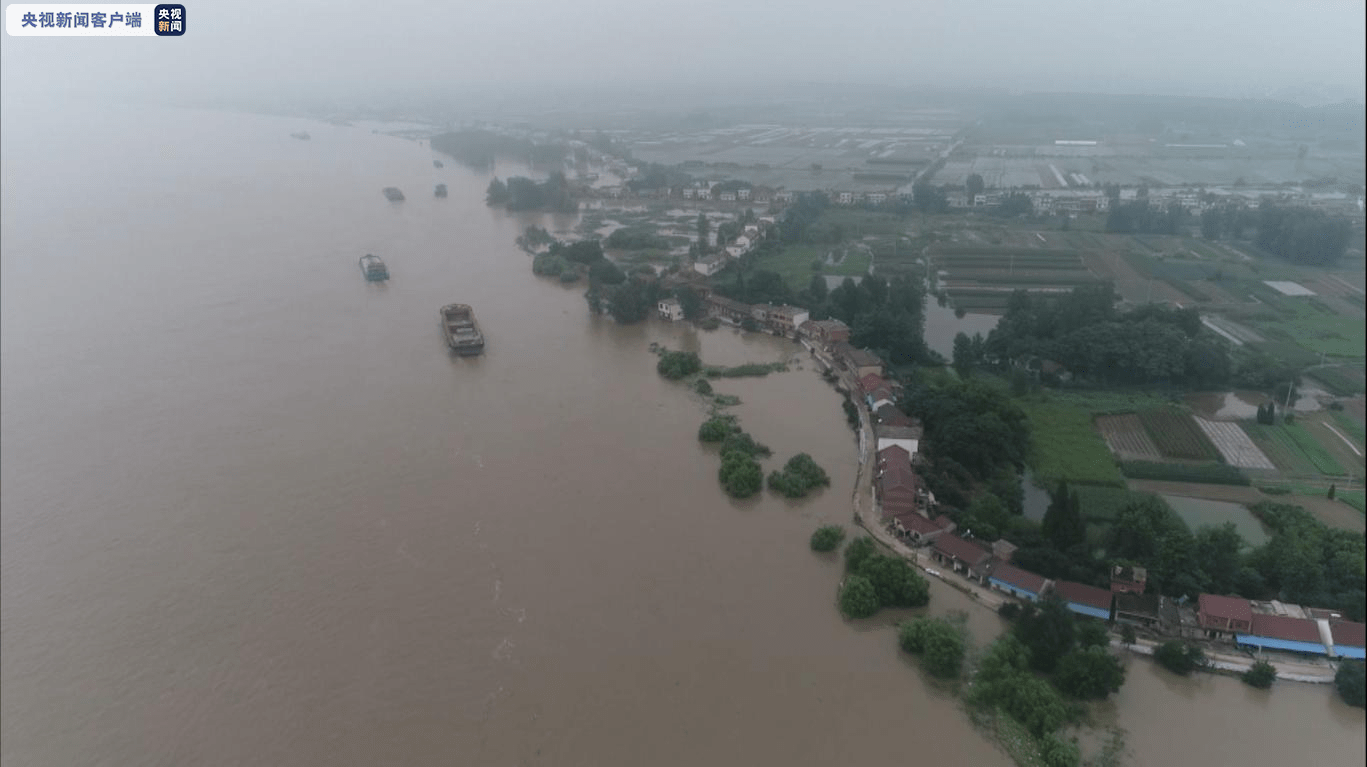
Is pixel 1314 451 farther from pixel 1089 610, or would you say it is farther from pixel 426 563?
pixel 426 563

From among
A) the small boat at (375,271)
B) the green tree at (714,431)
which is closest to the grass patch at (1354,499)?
the green tree at (714,431)

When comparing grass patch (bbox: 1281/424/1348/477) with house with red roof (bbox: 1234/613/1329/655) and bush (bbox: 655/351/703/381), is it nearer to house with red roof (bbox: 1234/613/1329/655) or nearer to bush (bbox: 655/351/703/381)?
house with red roof (bbox: 1234/613/1329/655)

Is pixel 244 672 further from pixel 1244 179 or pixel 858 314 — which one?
pixel 1244 179

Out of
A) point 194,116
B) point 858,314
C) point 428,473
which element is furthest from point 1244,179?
point 194,116

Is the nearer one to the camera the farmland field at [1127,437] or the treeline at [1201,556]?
the treeline at [1201,556]

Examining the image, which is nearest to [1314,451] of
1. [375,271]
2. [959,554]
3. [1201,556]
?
[1201,556]

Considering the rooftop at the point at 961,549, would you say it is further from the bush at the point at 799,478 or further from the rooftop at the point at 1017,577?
the bush at the point at 799,478
